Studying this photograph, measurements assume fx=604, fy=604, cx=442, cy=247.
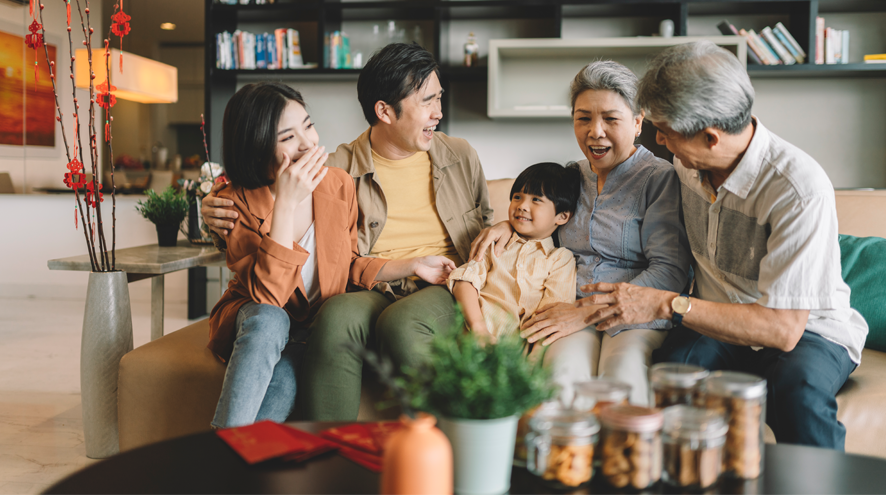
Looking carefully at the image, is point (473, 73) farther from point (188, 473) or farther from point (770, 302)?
point (188, 473)

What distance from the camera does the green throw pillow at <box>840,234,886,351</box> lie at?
1712mm

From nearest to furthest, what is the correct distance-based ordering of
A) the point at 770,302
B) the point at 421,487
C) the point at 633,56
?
the point at 421,487, the point at 770,302, the point at 633,56

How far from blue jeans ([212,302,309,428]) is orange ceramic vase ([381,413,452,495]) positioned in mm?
683

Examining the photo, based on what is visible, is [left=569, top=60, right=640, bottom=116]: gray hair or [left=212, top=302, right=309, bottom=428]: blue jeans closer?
[left=212, top=302, right=309, bottom=428]: blue jeans

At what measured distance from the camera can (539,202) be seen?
1.79 metres

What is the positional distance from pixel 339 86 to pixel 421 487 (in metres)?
3.76

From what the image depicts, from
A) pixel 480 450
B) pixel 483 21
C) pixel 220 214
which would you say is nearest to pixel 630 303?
pixel 480 450

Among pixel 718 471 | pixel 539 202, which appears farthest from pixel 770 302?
pixel 539 202

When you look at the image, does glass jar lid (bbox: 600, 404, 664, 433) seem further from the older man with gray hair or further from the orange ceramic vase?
the older man with gray hair

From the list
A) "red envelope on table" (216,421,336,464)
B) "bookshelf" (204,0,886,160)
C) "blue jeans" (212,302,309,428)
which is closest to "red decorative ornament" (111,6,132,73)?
"blue jeans" (212,302,309,428)

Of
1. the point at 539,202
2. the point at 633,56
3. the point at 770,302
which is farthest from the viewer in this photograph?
the point at 633,56

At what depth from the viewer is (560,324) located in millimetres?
1568

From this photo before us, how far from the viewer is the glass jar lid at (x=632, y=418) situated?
785 mm

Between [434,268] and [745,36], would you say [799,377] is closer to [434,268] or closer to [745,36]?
[434,268]
